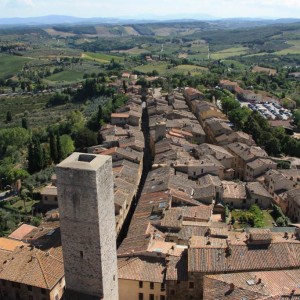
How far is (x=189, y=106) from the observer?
9225 centimetres

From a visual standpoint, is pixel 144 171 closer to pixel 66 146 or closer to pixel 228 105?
pixel 66 146

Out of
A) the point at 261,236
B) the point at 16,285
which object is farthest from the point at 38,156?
the point at 261,236

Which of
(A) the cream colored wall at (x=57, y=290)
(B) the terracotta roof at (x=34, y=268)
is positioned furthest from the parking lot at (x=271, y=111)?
(A) the cream colored wall at (x=57, y=290)

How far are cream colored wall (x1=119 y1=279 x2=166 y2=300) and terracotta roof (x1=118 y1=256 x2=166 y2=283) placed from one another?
0.38 metres

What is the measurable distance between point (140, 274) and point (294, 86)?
116 metres

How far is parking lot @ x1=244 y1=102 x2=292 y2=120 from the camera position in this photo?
9131 cm

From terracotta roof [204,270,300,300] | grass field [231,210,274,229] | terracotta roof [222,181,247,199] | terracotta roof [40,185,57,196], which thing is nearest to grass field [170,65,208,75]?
terracotta roof [222,181,247,199]

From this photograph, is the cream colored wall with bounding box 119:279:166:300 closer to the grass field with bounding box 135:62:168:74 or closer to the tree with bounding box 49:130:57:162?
the tree with bounding box 49:130:57:162

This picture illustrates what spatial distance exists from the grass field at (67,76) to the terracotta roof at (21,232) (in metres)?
116

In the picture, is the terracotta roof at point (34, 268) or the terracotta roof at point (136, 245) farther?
the terracotta roof at point (136, 245)

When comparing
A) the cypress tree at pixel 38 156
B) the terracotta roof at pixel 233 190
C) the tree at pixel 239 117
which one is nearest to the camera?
the terracotta roof at pixel 233 190

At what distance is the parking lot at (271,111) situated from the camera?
300 feet

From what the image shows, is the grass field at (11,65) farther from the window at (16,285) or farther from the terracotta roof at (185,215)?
the window at (16,285)

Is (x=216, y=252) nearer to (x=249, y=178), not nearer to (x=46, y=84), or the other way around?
(x=249, y=178)
